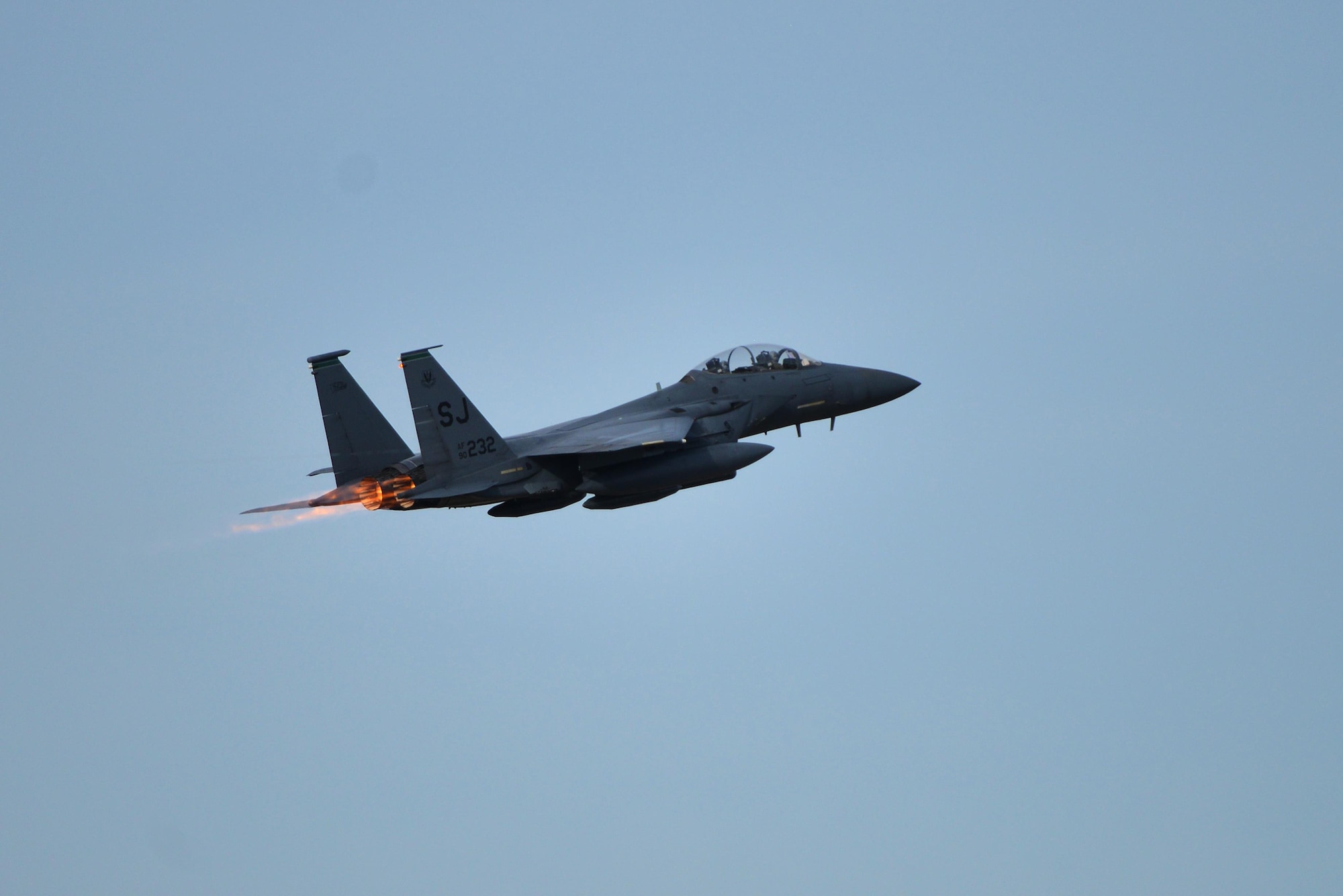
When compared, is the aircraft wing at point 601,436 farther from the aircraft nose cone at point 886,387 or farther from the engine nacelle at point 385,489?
the aircraft nose cone at point 886,387

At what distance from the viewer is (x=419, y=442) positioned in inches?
1410

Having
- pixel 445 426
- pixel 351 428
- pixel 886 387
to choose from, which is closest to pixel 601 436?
pixel 445 426

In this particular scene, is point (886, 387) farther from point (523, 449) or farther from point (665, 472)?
point (523, 449)

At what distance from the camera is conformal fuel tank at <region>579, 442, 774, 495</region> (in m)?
36.9

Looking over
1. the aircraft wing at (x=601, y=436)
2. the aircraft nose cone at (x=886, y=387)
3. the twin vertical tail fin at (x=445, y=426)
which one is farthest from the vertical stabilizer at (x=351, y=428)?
the aircraft nose cone at (x=886, y=387)

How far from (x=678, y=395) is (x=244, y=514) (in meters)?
10.2

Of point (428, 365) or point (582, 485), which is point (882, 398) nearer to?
point (582, 485)

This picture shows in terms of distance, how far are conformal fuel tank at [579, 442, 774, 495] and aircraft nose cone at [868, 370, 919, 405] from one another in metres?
5.82

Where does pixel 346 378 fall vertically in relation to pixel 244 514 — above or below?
above

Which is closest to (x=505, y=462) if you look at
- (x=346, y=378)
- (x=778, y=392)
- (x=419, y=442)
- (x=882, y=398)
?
(x=419, y=442)

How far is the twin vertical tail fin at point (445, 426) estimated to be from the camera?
3572 cm

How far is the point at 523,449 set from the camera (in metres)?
37.1

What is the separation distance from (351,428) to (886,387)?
518 inches

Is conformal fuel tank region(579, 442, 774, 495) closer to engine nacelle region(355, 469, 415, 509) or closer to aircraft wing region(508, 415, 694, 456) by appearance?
aircraft wing region(508, 415, 694, 456)
